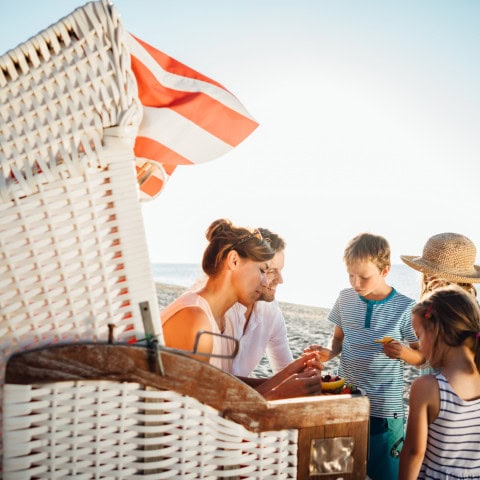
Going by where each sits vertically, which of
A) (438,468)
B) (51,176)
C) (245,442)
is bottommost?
(438,468)

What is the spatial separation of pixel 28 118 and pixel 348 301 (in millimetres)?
3055

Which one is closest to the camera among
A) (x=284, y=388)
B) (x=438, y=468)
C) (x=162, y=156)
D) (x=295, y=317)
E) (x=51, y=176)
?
(x=51, y=176)

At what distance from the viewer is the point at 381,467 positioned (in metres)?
2.73

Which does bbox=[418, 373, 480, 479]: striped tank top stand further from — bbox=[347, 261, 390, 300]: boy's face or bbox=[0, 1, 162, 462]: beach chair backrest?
bbox=[0, 1, 162, 462]: beach chair backrest

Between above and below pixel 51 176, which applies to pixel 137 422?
below

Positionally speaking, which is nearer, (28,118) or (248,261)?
(28,118)

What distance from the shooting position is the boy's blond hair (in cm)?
341

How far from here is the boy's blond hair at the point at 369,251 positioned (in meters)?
3.41

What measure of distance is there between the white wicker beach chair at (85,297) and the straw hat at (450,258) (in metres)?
2.62

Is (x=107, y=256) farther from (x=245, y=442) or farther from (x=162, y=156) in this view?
(x=245, y=442)

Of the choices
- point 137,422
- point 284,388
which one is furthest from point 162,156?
point 284,388

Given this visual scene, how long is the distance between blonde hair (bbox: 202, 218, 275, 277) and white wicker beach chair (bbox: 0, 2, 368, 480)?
5.82 feet

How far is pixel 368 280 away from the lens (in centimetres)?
340

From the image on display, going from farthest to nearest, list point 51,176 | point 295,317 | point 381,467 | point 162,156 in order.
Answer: point 295,317 → point 381,467 → point 162,156 → point 51,176
